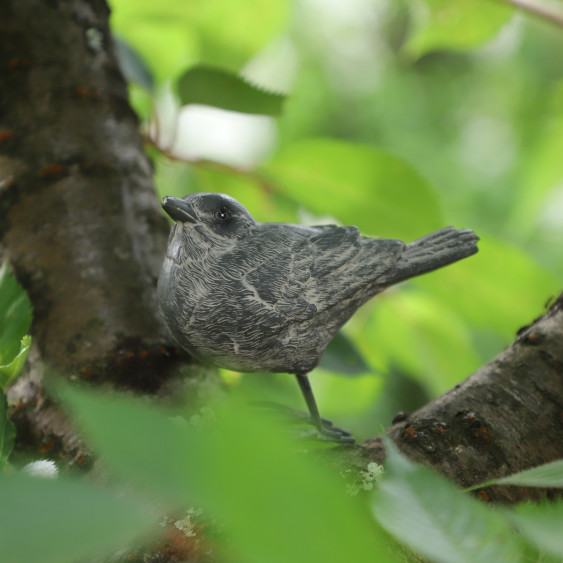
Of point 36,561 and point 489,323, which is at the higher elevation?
point 36,561

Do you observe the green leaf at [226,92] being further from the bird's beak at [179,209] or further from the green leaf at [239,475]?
the green leaf at [239,475]

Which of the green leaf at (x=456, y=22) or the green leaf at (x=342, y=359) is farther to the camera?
the green leaf at (x=456, y=22)

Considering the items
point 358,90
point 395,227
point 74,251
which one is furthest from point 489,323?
point 358,90

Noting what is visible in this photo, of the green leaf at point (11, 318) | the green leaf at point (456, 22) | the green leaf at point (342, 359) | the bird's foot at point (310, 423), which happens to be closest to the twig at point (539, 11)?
the green leaf at point (456, 22)

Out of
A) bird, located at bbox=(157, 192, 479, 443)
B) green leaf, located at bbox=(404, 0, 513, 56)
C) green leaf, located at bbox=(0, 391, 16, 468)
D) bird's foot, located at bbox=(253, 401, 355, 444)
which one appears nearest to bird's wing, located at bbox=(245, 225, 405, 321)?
bird, located at bbox=(157, 192, 479, 443)

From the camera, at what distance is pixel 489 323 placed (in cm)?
100

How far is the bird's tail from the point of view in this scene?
67 cm

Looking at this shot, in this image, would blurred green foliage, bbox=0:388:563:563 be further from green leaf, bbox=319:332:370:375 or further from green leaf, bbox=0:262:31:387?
green leaf, bbox=319:332:370:375

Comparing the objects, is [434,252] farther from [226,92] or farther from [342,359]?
[226,92]

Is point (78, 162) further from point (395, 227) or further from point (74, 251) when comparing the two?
point (395, 227)

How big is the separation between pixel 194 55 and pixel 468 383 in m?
0.89

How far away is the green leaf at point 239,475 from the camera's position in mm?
169

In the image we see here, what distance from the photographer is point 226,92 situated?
89 centimetres

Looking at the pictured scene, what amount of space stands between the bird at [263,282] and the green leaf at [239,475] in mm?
400
